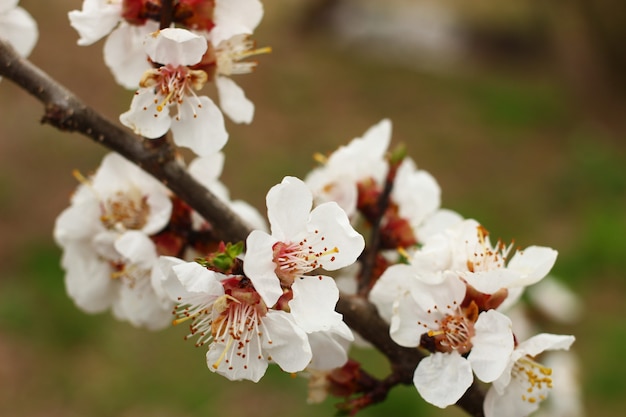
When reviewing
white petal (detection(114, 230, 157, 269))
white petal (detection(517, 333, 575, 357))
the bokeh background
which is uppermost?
white petal (detection(517, 333, 575, 357))

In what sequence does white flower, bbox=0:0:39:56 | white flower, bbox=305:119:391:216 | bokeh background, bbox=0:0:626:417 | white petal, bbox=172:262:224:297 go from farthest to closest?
bokeh background, bbox=0:0:626:417
white flower, bbox=305:119:391:216
white flower, bbox=0:0:39:56
white petal, bbox=172:262:224:297

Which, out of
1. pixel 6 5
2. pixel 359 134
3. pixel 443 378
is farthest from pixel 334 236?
pixel 359 134

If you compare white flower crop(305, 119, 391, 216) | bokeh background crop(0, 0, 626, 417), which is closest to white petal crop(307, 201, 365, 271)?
white flower crop(305, 119, 391, 216)

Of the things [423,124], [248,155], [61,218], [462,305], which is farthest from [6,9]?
[423,124]

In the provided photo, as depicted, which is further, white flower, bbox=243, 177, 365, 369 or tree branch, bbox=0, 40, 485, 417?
tree branch, bbox=0, 40, 485, 417

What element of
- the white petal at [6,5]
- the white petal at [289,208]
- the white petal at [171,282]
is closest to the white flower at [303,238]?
the white petal at [289,208]

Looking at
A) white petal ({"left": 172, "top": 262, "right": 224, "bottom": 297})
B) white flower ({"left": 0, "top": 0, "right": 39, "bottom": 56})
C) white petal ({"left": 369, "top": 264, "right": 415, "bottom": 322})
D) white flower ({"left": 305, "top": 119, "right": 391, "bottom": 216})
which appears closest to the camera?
white petal ({"left": 172, "top": 262, "right": 224, "bottom": 297})

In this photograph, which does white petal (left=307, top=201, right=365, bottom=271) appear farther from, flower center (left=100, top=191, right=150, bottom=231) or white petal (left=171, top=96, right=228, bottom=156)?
flower center (left=100, top=191, right=150, bottom=231)

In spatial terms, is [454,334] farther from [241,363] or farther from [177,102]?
[177,102]
